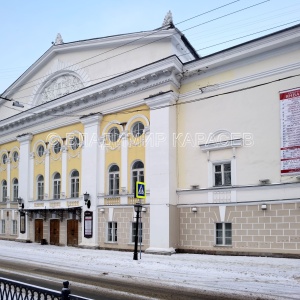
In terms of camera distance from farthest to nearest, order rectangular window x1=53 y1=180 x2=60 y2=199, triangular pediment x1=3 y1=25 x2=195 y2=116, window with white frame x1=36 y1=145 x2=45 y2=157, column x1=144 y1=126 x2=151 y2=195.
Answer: window with white frame x1=36 y1=145 x2=45 y2=157 < rectangular window x1=53 y1=180 x2=60 y2=199 < triangular pediment x1=3 y1=25 x2=195 y2=116 < column x1=144 y1=126 x2=151 y2=195

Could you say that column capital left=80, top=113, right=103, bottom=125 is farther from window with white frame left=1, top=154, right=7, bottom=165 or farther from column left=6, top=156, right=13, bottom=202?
window with white frame left=1, top=154, right=7, bottom=165

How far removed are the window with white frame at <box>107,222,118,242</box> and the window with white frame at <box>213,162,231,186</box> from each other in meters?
6.46

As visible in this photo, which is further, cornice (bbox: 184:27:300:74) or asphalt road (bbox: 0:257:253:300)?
cornice (bbox: 184:27:300:74)

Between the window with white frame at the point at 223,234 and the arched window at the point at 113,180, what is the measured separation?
6.31m

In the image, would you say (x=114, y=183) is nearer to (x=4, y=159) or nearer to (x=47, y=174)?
(x=47, y=174)

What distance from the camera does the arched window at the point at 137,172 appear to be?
20.2m

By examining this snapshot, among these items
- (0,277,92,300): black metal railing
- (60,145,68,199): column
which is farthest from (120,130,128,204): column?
(0,277,92,300): black metal railing

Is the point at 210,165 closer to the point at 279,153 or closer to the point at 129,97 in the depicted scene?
the point at 279,153

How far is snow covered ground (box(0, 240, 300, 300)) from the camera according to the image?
392 inches

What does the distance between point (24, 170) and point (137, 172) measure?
1056 cm

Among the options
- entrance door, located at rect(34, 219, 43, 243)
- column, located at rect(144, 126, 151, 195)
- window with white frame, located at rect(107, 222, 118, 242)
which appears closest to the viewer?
column, located at rect(144, 126, 151, 195)

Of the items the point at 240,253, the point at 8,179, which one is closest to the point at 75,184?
the point at 8,179

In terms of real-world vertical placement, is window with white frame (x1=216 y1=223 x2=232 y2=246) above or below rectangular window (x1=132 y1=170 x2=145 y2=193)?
below

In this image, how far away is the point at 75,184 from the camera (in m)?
23.4
